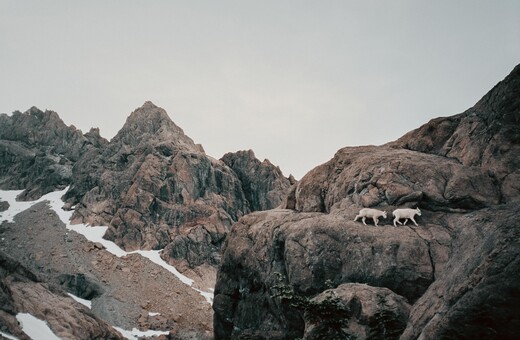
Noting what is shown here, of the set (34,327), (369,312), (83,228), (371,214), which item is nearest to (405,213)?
(371,214)

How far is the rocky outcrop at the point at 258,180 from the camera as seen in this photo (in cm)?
10638

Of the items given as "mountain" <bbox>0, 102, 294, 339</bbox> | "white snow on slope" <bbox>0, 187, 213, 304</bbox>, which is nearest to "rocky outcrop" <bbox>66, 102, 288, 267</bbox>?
"mountain" <bbox>0, 102, 294, 339</bbox>

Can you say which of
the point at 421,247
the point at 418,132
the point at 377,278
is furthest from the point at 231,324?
the point at 418,132

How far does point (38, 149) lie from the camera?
127 metres

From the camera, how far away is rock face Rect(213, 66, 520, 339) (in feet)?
54.4

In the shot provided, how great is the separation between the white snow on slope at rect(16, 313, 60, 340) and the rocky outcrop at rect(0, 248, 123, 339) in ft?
1.65

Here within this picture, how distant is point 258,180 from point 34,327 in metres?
85.8

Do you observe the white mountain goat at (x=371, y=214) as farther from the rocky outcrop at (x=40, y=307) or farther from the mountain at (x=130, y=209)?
the mountain at (x=130, y=209)

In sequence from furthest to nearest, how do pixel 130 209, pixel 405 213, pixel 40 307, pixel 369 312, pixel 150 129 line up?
pixel 150 129, pixel 130 209, pixel 40 307, pixel 405 213, pixel 369 312

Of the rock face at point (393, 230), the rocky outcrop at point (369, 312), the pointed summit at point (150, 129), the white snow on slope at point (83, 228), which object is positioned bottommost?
the rocky outcrop at point (369, 312)

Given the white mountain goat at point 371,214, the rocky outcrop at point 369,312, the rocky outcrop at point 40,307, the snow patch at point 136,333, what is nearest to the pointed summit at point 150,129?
the snow patch at point 136,333

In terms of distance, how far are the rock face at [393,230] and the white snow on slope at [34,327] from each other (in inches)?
532

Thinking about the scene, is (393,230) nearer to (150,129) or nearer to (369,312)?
(369,312)

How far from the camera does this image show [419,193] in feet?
79.9
